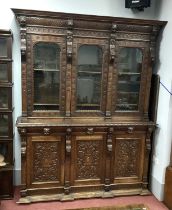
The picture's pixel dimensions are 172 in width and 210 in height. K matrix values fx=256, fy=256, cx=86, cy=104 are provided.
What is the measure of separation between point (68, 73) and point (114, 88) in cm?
62

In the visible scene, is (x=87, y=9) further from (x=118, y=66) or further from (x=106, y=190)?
(x=106, y=190)

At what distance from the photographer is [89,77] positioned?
3238 mm

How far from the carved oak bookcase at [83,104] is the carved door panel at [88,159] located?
0.04 ft

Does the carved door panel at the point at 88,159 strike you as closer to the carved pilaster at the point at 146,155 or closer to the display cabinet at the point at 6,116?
the carved pilaster at the point at 146,155

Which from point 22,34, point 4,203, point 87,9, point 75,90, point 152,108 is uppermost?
point 87,9

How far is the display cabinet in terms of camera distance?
303cm

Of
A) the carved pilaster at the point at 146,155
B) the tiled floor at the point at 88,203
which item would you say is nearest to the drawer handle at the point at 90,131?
the carved pilaster at the point at 146,155

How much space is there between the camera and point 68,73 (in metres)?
3.09

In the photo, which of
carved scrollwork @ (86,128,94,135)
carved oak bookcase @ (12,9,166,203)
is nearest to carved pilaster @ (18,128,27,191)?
carved oak bookcase @ (12,9,166,203)

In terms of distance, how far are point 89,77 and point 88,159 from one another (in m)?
1.05

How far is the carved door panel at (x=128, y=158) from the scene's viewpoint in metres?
3.34

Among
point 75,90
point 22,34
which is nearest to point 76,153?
point 75,90

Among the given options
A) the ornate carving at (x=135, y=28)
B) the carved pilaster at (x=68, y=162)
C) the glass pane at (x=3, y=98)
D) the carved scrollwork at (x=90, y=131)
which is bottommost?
the carved pilaster at (x=68, y=162)

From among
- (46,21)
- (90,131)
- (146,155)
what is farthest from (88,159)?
(46,21)
